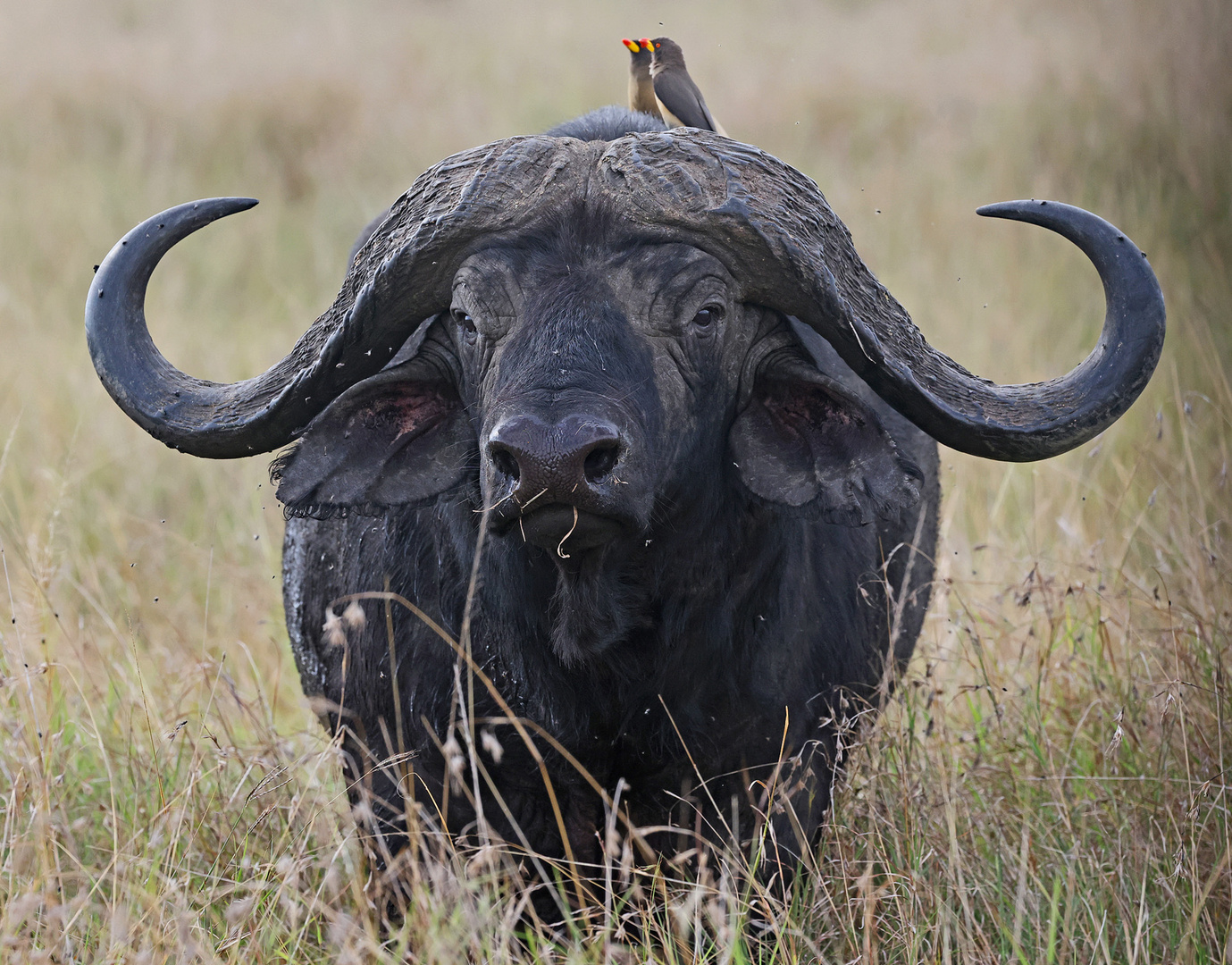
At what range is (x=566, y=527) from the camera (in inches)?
98.7

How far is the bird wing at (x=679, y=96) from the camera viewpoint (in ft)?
13.7

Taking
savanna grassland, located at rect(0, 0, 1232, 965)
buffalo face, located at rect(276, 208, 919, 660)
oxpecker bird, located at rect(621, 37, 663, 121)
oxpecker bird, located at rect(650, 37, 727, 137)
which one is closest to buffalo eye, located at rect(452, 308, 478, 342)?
buffalo face, located at rect(276, 208, 919, 660)

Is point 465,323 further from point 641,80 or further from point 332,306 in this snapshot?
point 641,80

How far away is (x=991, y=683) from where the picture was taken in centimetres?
378

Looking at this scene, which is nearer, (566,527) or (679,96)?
(566,527)

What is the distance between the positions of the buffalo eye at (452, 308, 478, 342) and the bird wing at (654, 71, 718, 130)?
1536 millimetres

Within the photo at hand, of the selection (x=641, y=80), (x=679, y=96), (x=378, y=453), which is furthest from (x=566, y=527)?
(x=641, y=80)

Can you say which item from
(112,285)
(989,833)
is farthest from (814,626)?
(112,285)

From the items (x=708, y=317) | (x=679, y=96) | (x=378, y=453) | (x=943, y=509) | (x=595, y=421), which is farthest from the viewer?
(x=943, y=509)

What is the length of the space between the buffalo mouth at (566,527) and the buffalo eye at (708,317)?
1.62 feet

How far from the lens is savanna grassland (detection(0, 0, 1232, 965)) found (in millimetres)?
2963

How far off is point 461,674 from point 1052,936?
53.2 inches

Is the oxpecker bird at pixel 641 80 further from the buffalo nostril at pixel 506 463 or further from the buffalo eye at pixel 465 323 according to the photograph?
the buffalo nostril at pixel 506 463

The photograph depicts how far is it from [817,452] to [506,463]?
2.57 feet
